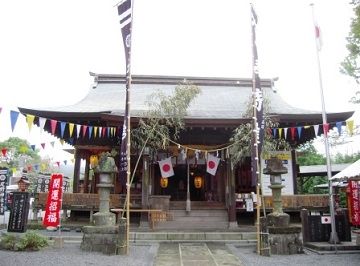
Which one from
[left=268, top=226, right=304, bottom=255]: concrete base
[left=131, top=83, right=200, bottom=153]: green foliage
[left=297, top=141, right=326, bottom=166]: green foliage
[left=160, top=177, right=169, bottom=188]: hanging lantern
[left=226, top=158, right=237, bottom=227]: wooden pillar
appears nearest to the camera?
[left=268, top=226, right=304, bottom=255]: concrete base

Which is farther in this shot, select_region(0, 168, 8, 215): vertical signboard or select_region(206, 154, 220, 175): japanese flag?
select_region(206, 154, 220, 175): japanese flag

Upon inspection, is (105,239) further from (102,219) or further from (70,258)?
(70,258)

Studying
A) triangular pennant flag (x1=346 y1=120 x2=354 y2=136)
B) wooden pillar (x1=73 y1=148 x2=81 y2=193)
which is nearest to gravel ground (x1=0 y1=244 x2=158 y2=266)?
wooden pillar (x1=73 y1=148 x2=81 y2=193)

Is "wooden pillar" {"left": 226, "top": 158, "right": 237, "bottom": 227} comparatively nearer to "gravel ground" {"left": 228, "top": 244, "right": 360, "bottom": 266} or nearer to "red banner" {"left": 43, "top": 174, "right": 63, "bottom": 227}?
"gravel ground" {"left": 228, "top": 244, "right": 360, "bottom": 266}

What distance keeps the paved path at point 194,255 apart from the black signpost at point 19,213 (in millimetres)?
4910

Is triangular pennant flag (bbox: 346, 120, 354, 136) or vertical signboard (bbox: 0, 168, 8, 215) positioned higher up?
triangular pennant flag (bbox: 346, 120, 354, 136)

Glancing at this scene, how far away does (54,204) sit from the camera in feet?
37.0

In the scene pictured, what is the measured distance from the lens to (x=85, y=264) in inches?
311

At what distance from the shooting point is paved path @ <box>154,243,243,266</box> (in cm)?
857

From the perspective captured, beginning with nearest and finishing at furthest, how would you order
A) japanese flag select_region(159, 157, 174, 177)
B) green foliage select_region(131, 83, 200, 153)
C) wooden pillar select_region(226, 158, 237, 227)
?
green foliage select_region(131, 83, 200, 153) < wooden pillar select_region(226, 158, 237, 227) < japanese flag select_region(159, 157, 174, 177)

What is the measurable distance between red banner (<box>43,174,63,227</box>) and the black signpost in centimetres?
108

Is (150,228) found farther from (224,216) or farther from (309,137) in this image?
(309,137)

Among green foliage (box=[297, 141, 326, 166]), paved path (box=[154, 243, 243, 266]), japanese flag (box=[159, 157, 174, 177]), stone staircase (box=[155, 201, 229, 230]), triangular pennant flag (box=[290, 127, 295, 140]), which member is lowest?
paved path (box=[154, 243, 243, 266])

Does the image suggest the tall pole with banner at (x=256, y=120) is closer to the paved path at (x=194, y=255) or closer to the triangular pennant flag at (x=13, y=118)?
the paved path at (x=194, y=255)
